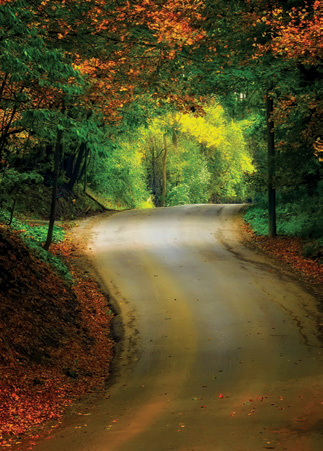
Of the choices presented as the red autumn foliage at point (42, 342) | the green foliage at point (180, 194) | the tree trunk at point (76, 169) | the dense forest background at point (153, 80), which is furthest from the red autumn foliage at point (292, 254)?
the green foliage at point (180, 194)

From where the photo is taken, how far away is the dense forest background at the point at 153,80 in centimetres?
1248

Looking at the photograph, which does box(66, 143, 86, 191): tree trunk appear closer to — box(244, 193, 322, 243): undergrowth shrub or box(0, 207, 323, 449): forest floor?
box(244, 193, 322, 243): undergrowth shrub

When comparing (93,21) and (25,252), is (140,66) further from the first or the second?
(25,252)

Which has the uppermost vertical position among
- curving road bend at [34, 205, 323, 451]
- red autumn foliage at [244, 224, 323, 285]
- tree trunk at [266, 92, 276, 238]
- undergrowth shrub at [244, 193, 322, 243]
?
tree trunk at [266, 92, 276, 238]

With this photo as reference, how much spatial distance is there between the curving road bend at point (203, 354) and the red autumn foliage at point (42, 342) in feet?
1.95

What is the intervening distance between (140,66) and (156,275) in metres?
6.81

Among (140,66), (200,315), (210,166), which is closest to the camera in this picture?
(200,315)

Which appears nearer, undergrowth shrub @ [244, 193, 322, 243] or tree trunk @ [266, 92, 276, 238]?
tree trunk @ [266, 92, 276, 238]

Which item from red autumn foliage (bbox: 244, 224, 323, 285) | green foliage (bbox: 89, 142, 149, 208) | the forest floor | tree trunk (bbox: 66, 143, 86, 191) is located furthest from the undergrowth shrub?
green foliage (bbox: 89, 142, 149, 208)

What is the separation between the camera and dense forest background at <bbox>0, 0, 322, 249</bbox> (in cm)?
A: 1248

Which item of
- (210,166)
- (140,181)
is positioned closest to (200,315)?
(140,181)

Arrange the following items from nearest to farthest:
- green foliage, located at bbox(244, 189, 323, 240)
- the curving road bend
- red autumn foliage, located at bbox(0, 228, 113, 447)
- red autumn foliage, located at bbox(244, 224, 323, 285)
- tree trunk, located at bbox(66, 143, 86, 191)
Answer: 1. the curving road bend
2. red autumn foliage, located at bbox(0, 228, 113, 447)
3. red autumn foliage, located at bbox(244, 224, 323, 285)
4. green foliage, located at bbox(244, 189, 323, 240)
5. tree trunk, located at bbox(66, 143, 86, 191)

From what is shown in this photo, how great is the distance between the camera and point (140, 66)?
1714 centimetres

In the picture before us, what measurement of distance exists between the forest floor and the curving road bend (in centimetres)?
52
